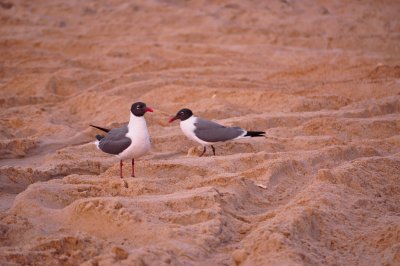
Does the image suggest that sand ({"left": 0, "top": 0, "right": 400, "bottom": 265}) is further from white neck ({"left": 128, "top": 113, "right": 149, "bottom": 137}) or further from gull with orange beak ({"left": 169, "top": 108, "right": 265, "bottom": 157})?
white neck ({"left": 128, "top": 113, "right": 149, "bottom": 137})

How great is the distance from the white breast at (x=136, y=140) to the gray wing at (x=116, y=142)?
0.12 ft

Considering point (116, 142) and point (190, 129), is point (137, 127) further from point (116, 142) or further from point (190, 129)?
point (190, 129)

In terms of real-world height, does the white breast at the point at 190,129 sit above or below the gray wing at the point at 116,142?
below

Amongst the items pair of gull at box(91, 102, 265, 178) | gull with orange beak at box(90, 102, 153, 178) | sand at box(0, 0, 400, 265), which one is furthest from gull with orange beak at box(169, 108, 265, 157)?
gull with orange beak at box(90, 102, 153, 178)

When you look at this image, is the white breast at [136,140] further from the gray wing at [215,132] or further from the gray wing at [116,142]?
the gray wing at [215,132]

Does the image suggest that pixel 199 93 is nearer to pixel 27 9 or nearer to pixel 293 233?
pixel 293 233

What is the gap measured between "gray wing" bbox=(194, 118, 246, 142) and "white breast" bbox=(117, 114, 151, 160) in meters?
0.80

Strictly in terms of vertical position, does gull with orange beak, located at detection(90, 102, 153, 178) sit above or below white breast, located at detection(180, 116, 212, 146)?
above

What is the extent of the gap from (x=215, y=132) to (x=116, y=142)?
1.11 m

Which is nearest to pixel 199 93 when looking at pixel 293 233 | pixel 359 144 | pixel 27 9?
pixel 359 144

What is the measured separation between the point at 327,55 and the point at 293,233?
7.88 meters

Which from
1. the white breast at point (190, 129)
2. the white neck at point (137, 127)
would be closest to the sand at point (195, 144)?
the white breast at point (190, 129)

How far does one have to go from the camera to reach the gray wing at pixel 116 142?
540 cm

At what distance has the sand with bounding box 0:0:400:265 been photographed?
3791 millimetres
